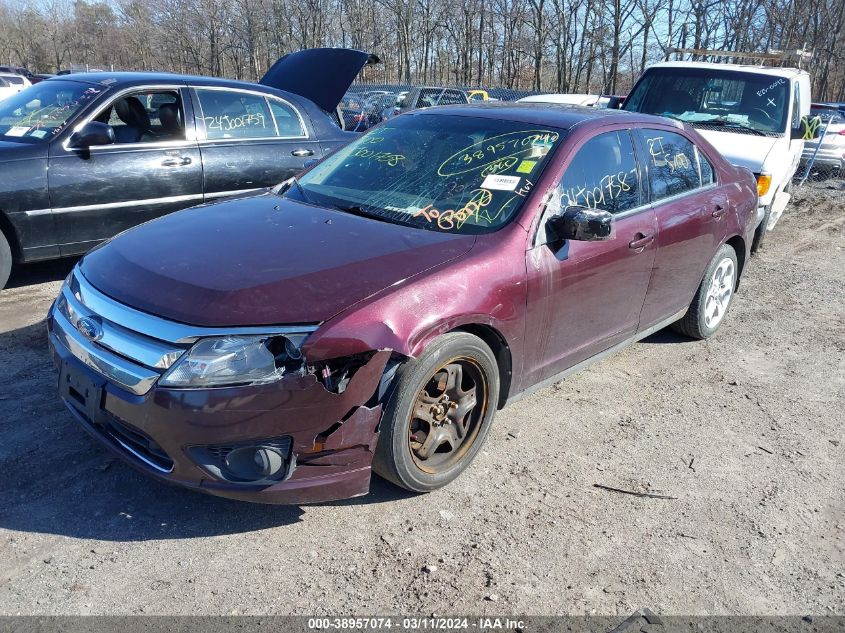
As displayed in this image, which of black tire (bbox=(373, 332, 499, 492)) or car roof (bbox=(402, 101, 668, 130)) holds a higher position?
car roof (bbox=(402, 101, 668, 130))

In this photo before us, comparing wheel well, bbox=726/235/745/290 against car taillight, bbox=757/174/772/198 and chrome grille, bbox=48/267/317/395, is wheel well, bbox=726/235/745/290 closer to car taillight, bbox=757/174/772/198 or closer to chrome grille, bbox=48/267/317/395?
car taillight, bbox=757/174/772/198

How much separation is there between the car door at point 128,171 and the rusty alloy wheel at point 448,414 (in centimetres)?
376

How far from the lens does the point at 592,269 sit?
147 inches

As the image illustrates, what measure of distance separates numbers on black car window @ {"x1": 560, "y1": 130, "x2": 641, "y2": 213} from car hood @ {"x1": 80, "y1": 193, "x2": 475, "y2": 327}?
0.76 m

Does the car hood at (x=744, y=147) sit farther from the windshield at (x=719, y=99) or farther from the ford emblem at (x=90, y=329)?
the ford emblem at (x=90, y=329)

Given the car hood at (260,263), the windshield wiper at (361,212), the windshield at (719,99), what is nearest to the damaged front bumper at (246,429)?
the car hood at (260,263)

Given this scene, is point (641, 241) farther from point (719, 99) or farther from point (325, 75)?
point (719, 99)

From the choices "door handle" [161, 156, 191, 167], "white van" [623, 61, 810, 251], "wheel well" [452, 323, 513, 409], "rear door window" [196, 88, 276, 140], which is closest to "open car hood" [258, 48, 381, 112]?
"rear door window" [196, 88, 276, 140]

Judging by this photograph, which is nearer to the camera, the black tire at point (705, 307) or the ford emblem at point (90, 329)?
the ford emblem at point (90, 329)

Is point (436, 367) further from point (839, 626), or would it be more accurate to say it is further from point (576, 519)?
point (839, 626)

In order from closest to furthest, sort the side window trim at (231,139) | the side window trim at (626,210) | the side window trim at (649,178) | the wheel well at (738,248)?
1. the side window trim at (626,210)
2. the side window trim at (649,178)
3. the wheel well at (738,248)
4. the side window trim at (231,139)

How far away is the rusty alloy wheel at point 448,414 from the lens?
10.2 ft

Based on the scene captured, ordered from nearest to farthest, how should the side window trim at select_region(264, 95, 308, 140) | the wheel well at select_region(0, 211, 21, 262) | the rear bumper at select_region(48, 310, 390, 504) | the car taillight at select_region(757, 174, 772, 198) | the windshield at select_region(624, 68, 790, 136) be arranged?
1. the rear bumper at select_region(48, 310, 390, 504)
2. the wheel well at select_region(0, 211, 21, 262)
3. the side window trim at select_region(264, 95, 308, 140)
4. the car taillight at select_region(757, 174, 772, 198)
5. the windshield at select_region(624, 68, 790, 136)

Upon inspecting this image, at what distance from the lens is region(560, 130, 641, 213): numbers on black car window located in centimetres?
372
